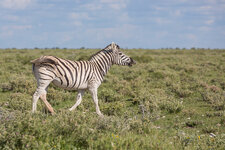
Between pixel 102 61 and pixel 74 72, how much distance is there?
121 cm

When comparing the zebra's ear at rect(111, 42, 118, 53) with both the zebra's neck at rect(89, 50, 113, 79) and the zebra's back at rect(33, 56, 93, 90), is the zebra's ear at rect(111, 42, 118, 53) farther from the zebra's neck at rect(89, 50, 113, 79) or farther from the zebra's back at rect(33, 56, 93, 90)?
the zebra's back at rect(33, 56, 93, 90)

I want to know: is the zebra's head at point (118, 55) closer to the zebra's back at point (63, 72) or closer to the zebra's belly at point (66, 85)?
the zebra's back at point (63, 72)

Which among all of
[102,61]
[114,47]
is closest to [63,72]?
[102,61]

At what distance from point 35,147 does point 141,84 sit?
452 inches

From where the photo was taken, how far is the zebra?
8164 millimetres

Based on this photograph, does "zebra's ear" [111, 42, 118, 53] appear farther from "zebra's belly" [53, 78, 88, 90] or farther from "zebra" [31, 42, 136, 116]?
"zebra's belly" [53, 78, 88, 90]

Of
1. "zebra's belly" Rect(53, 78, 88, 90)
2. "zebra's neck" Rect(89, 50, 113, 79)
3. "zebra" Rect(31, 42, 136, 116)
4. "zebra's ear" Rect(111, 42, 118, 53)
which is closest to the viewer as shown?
"zebra" Rect(31, 42, 136, 116)

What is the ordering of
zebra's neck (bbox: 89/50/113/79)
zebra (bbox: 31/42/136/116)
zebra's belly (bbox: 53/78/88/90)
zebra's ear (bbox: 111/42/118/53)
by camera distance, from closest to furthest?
1. zebra (bbox: 31/42/136/116)
2. zebra's belly (bbox: 53/78/88/90)
3. zebra's neck (bbox: 89/50/113/79)
4. zebra's ear (bbox: 111/42/118/53)

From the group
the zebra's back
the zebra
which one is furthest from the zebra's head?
the zebra's back

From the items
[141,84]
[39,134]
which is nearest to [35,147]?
[39,134]

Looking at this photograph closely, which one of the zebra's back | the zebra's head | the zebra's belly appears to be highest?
the zebra's head

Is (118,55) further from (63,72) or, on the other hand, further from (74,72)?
(63,72)

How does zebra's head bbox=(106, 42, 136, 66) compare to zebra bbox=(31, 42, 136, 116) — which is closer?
zebra bbox=(31, 42, 136, 116)

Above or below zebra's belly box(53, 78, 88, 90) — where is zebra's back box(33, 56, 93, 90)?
above
